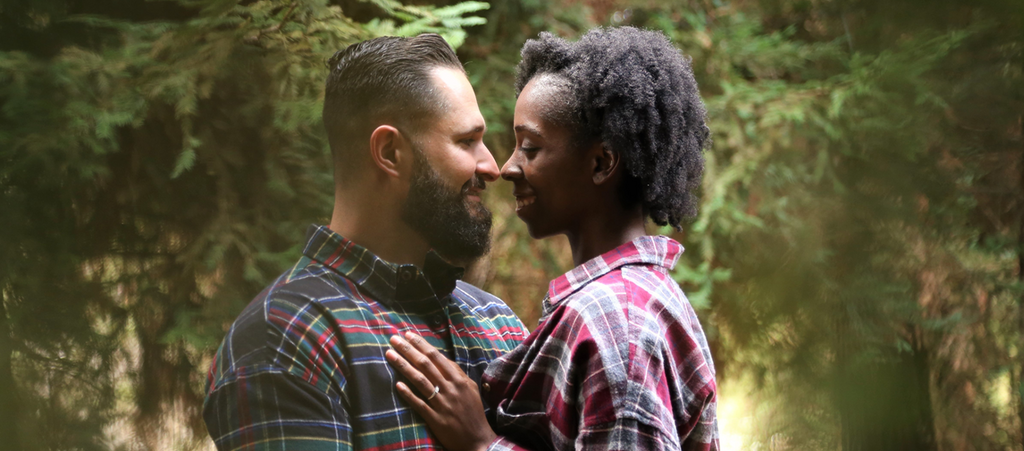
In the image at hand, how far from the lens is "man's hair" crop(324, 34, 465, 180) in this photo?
1024 millimetres

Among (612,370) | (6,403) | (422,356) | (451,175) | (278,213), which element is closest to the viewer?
(6,403)

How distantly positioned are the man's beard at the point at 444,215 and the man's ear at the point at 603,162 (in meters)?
0.18

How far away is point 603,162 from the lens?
1.03 metres

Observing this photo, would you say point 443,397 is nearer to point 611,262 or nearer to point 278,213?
point 611,262

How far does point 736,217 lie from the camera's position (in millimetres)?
2396

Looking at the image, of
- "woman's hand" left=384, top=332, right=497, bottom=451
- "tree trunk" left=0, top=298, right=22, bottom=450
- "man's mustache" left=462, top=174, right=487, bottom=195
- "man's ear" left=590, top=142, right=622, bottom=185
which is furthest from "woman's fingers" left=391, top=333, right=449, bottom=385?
"tree trunk" left=0, top=298, right=22, bottom=450

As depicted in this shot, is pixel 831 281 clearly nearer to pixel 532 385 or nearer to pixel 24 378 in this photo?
pixel 532 385

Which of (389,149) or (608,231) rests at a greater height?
(389,149)

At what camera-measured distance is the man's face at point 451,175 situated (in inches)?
40.9

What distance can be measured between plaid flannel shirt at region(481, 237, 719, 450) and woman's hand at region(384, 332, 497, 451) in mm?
33

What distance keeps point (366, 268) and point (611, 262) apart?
35cm

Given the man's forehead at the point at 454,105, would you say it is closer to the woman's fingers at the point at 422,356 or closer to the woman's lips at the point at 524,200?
the woman's lips at the point at 524,200

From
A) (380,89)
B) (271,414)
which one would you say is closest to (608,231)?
(380,89)

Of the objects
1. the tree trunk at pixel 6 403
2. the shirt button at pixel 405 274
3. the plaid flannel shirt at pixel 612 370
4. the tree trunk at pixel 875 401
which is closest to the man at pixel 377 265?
the shirt button at pixel 405 274
